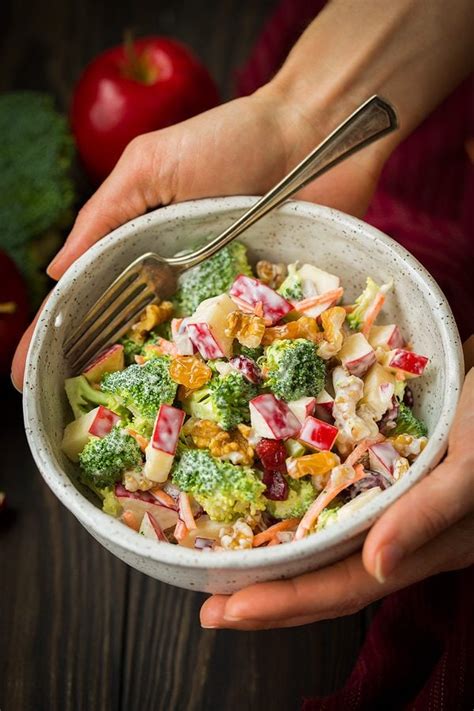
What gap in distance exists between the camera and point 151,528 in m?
1.82

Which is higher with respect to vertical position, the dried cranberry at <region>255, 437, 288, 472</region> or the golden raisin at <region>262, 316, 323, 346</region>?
the golden raisin at <region>262, 316, 323, 346</region>

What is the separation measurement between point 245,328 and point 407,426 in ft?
1.46

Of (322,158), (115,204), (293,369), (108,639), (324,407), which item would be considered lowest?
(108,639)

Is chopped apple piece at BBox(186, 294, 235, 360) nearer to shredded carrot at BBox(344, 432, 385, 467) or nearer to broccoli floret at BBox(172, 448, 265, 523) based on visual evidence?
broccoli floret at BBox(172, 448, 265, 523)

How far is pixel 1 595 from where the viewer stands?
2414 millimetres

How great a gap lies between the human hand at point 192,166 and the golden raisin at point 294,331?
1.62ft

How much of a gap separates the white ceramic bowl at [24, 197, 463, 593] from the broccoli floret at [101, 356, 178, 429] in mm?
174

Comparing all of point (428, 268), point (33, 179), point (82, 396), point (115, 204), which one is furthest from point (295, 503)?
point (33, 179)

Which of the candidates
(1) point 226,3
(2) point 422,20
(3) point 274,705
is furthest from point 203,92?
(3) point 274,705

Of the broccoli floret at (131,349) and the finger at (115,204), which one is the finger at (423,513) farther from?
the finger at (115,204)

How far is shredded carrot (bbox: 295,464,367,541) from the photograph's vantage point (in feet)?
5.96

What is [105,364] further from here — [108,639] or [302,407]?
[108,639]

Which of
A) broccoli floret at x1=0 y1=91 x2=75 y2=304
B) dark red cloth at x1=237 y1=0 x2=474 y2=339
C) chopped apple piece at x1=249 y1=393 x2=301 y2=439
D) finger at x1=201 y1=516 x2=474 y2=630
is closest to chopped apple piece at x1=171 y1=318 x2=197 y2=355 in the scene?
chopped apple piece at x1=249 y1=393 x2=301 y2=439

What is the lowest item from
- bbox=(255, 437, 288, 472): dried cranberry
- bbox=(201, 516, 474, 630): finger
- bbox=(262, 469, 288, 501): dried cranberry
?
bbox=(201, 516, 474, 630): finger
